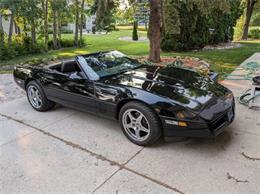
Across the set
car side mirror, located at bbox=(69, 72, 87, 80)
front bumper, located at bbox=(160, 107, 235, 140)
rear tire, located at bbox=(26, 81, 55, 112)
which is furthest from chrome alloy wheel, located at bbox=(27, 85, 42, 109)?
front bumper, located at bbox=(160, 107, 235, 140)

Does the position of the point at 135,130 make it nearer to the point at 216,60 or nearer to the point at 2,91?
the point at 2,91

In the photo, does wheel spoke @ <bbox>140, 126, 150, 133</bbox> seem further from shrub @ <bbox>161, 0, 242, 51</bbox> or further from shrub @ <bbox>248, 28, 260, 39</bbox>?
shrub @ <bbox>248, 28, 260, 39</bbox>

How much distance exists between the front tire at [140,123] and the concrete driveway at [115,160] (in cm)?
12

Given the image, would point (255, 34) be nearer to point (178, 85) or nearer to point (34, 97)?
point (178, 85)

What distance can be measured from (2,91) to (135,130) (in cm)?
425

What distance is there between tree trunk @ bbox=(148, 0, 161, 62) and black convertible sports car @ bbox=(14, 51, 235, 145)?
3260mm

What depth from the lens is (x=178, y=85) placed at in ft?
10.4

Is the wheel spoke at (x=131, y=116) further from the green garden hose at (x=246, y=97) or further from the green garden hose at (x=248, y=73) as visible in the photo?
the green garden hose at (x=248, y=73)

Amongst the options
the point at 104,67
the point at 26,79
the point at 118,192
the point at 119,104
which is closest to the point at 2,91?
the point at 26,79

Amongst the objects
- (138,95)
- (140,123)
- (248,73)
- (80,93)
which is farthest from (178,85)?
(248,73)

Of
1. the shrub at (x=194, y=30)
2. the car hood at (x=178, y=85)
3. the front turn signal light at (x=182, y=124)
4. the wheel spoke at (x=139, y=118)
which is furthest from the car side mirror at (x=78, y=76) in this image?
the shrub at (x=194, y=30)

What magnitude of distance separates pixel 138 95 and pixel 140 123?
359mm

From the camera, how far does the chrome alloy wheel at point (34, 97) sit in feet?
14.0

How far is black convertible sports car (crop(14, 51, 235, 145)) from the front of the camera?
270 centimetres
